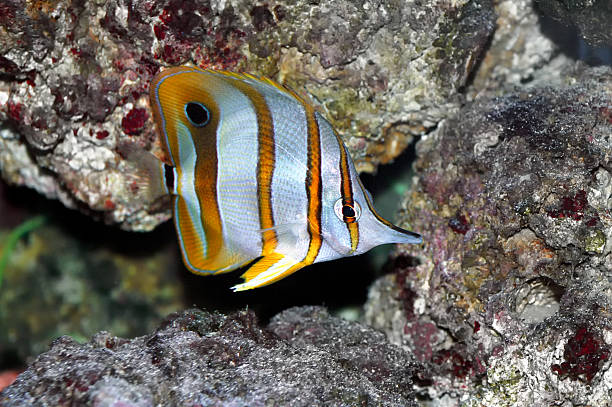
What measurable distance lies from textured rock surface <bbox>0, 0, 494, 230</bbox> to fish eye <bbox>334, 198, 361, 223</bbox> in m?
0.85

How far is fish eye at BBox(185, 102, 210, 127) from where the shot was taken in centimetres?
200

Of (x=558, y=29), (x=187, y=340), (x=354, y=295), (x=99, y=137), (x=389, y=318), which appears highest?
(x=558, y=29)

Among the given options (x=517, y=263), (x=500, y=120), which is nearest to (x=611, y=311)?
(x=517, y=263)

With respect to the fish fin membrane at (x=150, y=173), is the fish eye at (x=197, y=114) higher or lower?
higher

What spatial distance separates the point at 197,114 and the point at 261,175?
400 millimetres

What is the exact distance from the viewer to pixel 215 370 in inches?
68.9

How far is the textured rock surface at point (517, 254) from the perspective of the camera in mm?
1990

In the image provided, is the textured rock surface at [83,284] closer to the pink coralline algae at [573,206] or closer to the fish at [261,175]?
the fish at [261,175]

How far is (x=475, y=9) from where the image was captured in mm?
2430

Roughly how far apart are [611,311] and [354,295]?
5.91 ft

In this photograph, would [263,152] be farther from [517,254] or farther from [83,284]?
[83,284]

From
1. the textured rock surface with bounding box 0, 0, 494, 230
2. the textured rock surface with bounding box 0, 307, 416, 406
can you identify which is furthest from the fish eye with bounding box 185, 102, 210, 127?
the textured rock surface with bounding box 0, 307, 416, 406

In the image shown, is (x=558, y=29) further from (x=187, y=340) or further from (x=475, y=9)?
(x=187, y=340)

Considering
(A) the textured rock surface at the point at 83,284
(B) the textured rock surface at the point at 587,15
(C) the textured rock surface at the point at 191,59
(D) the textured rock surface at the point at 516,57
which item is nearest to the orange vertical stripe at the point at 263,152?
(C) the textured rock surface at the point at 191,59
